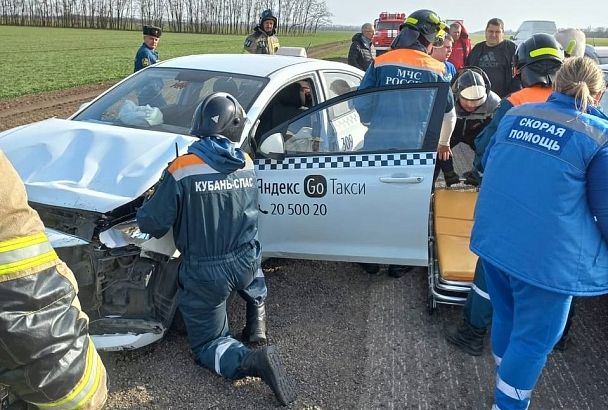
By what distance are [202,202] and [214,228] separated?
15 cm

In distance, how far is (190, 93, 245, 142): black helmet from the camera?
2895mm

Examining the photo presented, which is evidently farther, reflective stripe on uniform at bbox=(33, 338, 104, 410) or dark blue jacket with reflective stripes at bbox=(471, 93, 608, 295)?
dark blue jacket with reflective stripes at bbox=(471, 93, 608, 295)

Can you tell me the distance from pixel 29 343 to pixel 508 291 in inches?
79.1

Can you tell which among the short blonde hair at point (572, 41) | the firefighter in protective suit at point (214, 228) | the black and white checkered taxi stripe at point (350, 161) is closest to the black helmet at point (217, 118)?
the firefighter in protective suit at point (214, 228)

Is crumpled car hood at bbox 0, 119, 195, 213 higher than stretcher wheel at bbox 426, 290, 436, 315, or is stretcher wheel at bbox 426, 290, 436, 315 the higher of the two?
crumpled car hood at bbox 0, 119, 195, 213

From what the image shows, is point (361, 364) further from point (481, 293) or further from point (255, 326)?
point (481, 293)

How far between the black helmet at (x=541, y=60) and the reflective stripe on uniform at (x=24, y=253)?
289 centimetres

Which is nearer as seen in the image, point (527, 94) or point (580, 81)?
point (580, 81)

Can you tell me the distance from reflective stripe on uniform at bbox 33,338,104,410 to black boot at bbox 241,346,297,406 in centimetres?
97

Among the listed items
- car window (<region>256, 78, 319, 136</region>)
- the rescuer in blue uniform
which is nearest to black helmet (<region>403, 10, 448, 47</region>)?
car window (<region>256, 78, 319, 136</region>)

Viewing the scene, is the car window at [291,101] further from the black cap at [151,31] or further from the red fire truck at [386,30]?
the red fire truck at [386,30]

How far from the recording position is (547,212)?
2314 mm

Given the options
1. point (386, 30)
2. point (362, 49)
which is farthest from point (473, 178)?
point (386, 30)

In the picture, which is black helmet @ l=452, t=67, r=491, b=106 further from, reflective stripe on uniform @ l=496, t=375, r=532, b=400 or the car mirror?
reflective stripe on uniform @ l=496, t=375, r=532, b=400
